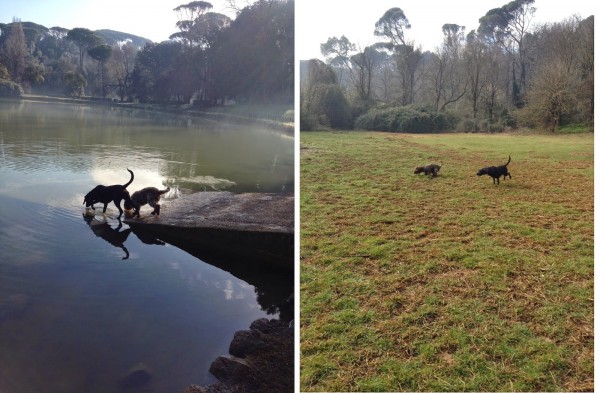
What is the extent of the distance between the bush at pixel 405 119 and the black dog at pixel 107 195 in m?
1.64

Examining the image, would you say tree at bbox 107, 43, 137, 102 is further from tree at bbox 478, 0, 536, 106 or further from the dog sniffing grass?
tree at bbox 478, 0, 536, 106

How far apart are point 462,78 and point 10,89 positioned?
9.57 ft

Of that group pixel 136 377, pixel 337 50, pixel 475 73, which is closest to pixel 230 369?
pixel 136 377

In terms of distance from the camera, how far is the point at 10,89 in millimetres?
2941

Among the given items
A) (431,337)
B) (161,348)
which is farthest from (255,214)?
(431,337)

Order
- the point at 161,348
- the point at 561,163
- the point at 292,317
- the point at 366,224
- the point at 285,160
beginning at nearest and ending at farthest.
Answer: the point at 161,348
the point at 292,317
the point at 366,224
the point at 561,163
the point at 285,160

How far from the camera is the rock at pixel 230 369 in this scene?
1.94m

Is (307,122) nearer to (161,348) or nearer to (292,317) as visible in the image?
(292,317)

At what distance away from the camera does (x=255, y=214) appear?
2906mm

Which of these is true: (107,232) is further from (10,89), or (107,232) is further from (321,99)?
(321,99)

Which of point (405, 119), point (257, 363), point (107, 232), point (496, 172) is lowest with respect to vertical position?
point (257, 363)

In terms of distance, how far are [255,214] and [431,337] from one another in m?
1.28

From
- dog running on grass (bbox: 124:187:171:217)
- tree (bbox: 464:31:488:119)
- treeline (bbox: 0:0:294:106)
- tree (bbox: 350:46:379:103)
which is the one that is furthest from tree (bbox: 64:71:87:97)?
tree (bbox: 464:31:488:119)

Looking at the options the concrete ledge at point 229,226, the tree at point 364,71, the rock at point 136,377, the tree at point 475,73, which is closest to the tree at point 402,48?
the tree at point 364,71
